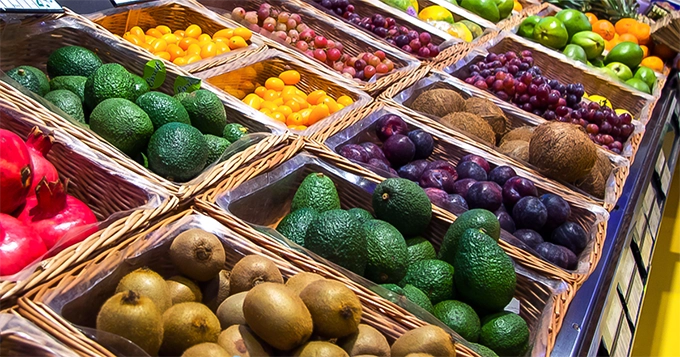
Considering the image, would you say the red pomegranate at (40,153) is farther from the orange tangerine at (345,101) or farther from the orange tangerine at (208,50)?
the orange tangerine at (345,101)

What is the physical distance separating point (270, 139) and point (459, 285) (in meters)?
0.72

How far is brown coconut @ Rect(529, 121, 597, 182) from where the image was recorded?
7.11ft

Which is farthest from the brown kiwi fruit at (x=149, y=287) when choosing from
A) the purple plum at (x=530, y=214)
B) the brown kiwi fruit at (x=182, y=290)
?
the purple plum at (x=530, y=214)

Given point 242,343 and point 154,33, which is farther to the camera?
point 154,33

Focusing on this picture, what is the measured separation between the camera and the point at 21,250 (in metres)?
1.18

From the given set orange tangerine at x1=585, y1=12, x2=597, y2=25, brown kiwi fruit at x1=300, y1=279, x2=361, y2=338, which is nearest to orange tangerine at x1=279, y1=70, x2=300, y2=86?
brown kiwi fruit at x1=300, y1=279, x2=361, y2=338

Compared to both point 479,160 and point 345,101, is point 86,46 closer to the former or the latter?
point 345,101

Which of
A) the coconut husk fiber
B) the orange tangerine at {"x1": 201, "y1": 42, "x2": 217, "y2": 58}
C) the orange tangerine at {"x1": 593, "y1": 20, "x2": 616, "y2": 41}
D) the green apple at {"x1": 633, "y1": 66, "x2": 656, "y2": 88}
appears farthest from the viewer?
the orange tangerine at {"x1": 593, "y1": 20, "x2": 616, "y2": 41}

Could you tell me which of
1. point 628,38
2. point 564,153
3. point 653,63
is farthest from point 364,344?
point 628,38

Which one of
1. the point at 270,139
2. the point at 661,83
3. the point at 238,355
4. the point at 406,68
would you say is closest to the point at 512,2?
the point at 661,83

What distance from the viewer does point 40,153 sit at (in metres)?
1.44

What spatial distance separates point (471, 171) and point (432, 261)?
576mm

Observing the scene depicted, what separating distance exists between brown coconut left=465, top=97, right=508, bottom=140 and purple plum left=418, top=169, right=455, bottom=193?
2.01ft

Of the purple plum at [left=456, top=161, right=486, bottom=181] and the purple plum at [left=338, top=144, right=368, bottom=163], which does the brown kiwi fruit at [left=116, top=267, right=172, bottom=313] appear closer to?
the purple plum at [left=338, top=144, right=368, bottom=163]
